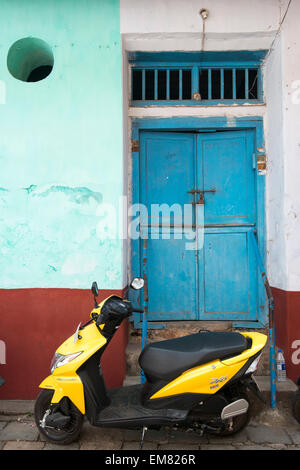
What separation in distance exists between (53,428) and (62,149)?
2.55 meters

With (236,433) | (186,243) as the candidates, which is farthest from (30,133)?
(236,433)

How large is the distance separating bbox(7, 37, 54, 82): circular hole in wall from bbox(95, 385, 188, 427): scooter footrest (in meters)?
3.44

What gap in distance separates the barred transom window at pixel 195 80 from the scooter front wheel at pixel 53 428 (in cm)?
319

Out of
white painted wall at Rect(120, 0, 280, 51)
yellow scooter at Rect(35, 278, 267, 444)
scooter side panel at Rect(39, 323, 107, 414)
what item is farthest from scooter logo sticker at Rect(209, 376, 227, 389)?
white painted wall at Rect(120, 0, 280, 51)

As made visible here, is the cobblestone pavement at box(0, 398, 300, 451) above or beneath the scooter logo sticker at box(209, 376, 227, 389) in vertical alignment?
beneath

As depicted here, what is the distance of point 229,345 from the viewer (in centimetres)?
286

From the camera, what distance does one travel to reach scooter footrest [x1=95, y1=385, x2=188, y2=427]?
2850 mm

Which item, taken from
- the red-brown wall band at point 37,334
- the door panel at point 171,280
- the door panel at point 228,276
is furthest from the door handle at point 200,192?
the red-brown wall band at point 37,334

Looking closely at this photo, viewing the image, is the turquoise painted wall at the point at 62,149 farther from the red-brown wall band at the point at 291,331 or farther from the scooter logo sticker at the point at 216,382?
the red-brown wall band at the point at 291,331

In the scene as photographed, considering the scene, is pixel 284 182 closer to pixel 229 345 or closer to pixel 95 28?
pixel 229 345

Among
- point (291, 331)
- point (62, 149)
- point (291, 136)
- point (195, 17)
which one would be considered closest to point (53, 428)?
point (291, 331)

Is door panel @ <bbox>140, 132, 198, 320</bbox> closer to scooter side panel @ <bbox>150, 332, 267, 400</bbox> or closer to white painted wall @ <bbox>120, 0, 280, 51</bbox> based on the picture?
white painted wall @ <bbox>120, 0, 280, 51</bbox>

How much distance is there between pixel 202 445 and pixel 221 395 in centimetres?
54

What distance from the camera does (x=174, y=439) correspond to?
10.4ft
